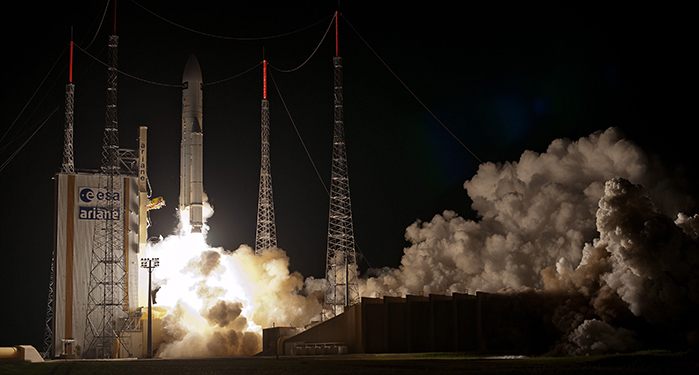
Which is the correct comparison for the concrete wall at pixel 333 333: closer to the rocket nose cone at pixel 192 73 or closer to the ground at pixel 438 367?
the ground at pixel 438 367

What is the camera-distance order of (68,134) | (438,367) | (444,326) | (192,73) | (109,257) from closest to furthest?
(438,367) < (444,326) < (109,257) < (68,134) < (192,73)

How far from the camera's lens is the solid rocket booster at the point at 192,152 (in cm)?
7125

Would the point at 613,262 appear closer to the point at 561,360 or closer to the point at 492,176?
the point at 561,360

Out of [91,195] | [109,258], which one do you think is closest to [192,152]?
[91,195]

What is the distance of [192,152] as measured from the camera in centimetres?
7181

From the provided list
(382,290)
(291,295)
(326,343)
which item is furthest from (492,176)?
(326,343)

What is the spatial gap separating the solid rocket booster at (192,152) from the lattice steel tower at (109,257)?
18.0 ft

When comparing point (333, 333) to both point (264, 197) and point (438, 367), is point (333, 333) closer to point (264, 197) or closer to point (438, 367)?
point (264, 197)

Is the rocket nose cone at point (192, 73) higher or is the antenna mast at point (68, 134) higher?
the rocket nose cone at point (192, 73)

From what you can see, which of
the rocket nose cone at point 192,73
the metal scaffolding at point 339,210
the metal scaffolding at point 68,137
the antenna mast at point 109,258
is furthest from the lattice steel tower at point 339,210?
the metal scaffolding at point 68,137

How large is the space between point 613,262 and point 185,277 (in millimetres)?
35290

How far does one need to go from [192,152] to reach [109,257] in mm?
11108

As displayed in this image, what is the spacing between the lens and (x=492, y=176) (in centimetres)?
7650

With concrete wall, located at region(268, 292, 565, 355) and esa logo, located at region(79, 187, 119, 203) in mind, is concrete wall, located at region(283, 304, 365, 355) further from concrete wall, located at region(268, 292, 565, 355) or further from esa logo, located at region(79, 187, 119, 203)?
esa logo, located at region(79, 187, 119, 203)
